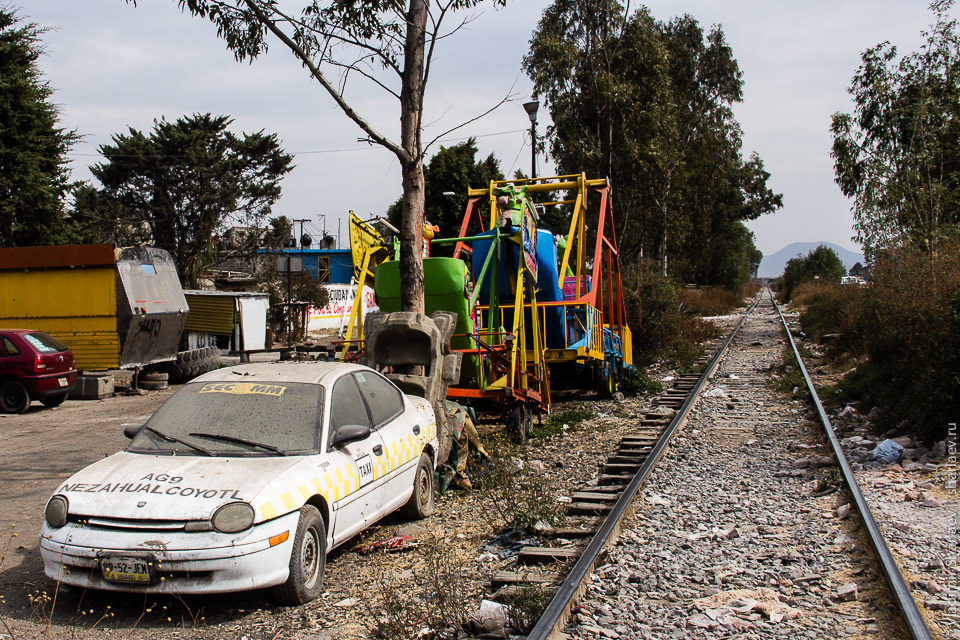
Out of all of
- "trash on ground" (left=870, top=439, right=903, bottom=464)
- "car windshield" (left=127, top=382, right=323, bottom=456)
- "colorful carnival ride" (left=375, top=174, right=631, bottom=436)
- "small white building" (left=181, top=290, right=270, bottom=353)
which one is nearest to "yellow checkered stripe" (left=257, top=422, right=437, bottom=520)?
"car windshield" (left=127, top=382, right=323, bottom=456)

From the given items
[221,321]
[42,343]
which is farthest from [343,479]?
[221,321]

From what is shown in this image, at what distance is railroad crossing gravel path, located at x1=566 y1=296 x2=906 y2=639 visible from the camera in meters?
4.63

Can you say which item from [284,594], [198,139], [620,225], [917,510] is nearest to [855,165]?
[620,225]

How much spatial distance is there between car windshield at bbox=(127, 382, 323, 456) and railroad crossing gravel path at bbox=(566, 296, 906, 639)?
2.35 metres

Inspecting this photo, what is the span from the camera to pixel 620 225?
3194cm

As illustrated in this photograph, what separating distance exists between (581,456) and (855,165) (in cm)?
1917

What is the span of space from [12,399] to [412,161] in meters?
10.2

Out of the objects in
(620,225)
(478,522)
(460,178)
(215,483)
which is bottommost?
(478,522)

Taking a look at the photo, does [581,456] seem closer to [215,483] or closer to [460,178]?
[215,483]

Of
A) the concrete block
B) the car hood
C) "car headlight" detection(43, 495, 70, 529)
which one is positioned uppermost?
the car hood

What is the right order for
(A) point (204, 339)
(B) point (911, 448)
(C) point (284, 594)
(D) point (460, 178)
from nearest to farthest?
(C) point (284, 594) → (B) point (911, 448) → (A) point (204, 339) → (D) point (460, 178)

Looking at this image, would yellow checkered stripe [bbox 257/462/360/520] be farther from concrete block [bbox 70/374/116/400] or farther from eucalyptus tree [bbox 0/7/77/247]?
eucalyptus tree [bbox 0/7/77/247]

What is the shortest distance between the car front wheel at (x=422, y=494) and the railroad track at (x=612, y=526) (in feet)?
4.29

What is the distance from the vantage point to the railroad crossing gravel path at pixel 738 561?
463 cm
